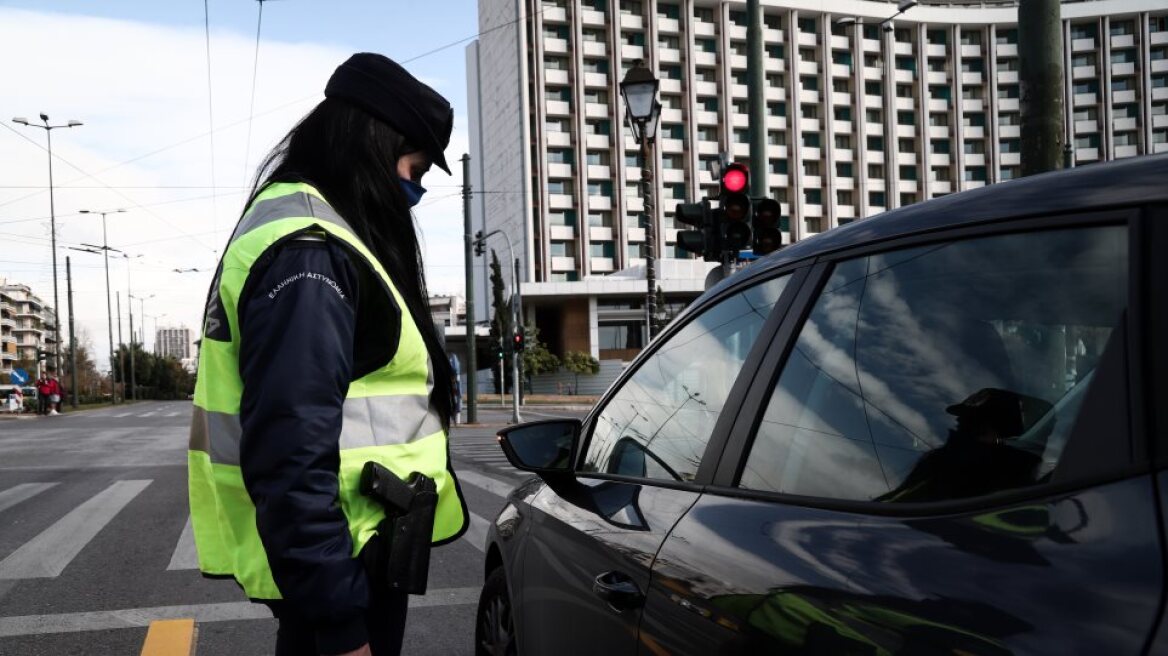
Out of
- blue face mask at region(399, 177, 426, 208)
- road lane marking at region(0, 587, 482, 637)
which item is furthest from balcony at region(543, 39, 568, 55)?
blue face mask at region(399, 177, 426, 208)

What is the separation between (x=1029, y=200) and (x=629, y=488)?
1.12 meters

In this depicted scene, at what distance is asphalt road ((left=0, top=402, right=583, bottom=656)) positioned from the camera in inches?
169

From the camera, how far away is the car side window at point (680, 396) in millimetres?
1814

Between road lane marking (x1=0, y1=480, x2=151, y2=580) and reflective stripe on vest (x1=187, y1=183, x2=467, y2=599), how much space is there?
478cm

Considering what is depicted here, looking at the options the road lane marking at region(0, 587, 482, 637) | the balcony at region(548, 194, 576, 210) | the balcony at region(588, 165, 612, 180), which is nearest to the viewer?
the road lane marking at region(0, 587, 482, 637)

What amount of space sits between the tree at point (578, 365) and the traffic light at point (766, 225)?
162 ft

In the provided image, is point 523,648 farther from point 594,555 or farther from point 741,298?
point 741,298

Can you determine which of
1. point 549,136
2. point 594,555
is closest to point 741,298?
point 594,555

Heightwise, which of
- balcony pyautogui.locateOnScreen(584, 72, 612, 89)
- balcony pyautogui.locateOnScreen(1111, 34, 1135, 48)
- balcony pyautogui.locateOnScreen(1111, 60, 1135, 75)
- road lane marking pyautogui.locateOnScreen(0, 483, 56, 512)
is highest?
balcony pyautogui.locateOnScreen(1111, 34, 1135, 48)

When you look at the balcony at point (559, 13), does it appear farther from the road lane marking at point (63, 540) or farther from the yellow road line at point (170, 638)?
the yellow road line at point (170, 638)

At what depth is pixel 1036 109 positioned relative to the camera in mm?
4879

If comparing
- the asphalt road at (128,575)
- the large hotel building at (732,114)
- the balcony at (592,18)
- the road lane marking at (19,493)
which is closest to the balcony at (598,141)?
the large hotel building at (732,114)

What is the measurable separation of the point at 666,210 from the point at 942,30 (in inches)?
1068

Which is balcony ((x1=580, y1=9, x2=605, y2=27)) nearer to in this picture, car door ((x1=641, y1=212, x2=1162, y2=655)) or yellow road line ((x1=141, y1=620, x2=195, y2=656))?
yellow road line ((x1=141, y1=620, x2=195, y2=656))
